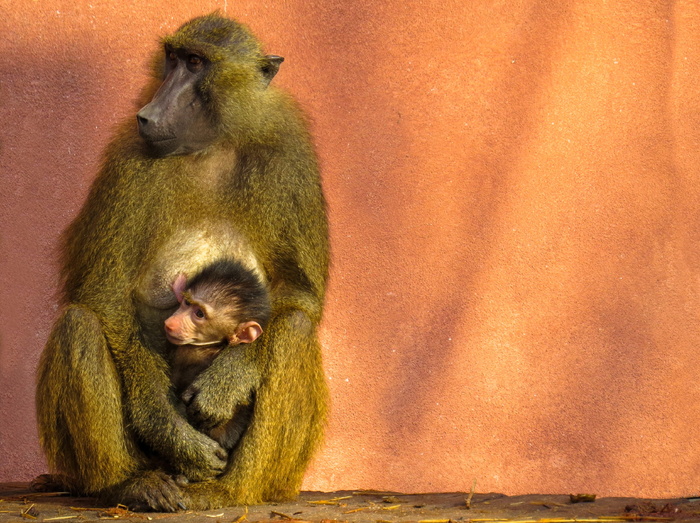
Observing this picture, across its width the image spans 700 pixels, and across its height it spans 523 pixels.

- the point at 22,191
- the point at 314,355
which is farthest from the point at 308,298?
the point at 22,191

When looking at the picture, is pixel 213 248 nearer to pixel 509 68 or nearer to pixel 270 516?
pixel 270 516

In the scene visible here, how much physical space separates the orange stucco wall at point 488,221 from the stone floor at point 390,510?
92 centimetres

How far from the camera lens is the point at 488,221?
17.1 feet

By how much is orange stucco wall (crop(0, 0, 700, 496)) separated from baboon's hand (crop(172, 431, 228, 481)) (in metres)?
1.33

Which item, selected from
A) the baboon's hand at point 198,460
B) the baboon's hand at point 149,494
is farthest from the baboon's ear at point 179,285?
the baboon's hand at point 149,494

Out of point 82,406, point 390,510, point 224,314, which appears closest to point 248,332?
point 224,314

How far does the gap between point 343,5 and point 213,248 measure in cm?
170

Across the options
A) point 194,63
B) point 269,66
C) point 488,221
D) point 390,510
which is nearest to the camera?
point 390,510

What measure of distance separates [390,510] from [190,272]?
3.78ft

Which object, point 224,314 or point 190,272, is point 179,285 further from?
point 224,314

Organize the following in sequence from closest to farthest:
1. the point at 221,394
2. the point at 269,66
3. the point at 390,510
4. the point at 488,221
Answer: the point at 221,394 < the point at 390,510 < the point at 269,66 < the point at 488,221

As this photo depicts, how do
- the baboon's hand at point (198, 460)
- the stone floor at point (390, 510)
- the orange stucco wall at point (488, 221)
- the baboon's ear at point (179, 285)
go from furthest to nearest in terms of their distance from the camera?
the orange stucco wall at point (488, 221)
the baboon's ear at point (179, 285)
the baboon's hand at point (198, 460)
the stone floor at point (390, 510)

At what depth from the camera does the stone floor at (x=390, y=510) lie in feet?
12.0

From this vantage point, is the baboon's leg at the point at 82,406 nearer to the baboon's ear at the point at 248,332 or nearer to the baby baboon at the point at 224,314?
the baby baboon at the point at 224,314
